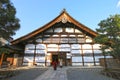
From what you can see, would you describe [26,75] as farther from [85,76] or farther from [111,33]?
[111,33]

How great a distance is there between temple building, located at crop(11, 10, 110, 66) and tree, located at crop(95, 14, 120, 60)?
6830 mm

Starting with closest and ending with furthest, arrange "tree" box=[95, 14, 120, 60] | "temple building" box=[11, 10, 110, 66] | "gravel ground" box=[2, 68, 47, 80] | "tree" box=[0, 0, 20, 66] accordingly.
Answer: "gravel ground" box=[2, 68, 47, 80] < "tree" box=[0, 0, 20, 66] < "tree" box=[95, 14, 120, 60] < "temple building" box=[11, 10, 110, 66]

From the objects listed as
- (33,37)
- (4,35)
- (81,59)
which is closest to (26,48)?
(33,37)

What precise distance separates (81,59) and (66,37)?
11.7 ft

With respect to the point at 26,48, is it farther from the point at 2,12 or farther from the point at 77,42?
the point at 2,12

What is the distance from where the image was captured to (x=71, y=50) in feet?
67.5

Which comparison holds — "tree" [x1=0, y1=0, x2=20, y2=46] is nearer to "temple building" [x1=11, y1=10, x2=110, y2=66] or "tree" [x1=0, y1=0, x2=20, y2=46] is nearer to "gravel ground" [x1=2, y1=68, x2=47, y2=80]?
"gravel ground" [x1=2, y1=68, x2=47, y2=80]

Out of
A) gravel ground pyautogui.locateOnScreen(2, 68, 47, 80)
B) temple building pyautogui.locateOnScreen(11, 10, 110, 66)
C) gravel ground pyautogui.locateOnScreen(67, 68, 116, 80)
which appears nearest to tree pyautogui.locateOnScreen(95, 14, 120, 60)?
gravel ground pyautogui.locateOnScreen(67, 68, 116, 80)

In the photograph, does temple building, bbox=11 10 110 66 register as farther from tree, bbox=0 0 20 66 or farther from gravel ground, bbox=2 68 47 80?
tree, bbox=0 0 20 66

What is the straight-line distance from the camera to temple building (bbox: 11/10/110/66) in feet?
65.9

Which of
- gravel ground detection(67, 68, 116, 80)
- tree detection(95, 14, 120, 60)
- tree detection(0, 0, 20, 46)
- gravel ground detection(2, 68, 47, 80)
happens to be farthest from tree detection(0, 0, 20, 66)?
tree detection(95, 14, 120, 60)

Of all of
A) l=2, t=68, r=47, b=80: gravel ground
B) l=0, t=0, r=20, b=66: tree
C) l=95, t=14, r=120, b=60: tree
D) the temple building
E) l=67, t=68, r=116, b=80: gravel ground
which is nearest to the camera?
l=67, t=68, r=116, b=80: gravel ground

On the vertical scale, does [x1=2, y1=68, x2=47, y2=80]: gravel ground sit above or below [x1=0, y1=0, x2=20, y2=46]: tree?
below

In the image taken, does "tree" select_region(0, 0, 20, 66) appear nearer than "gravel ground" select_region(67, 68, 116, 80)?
No
